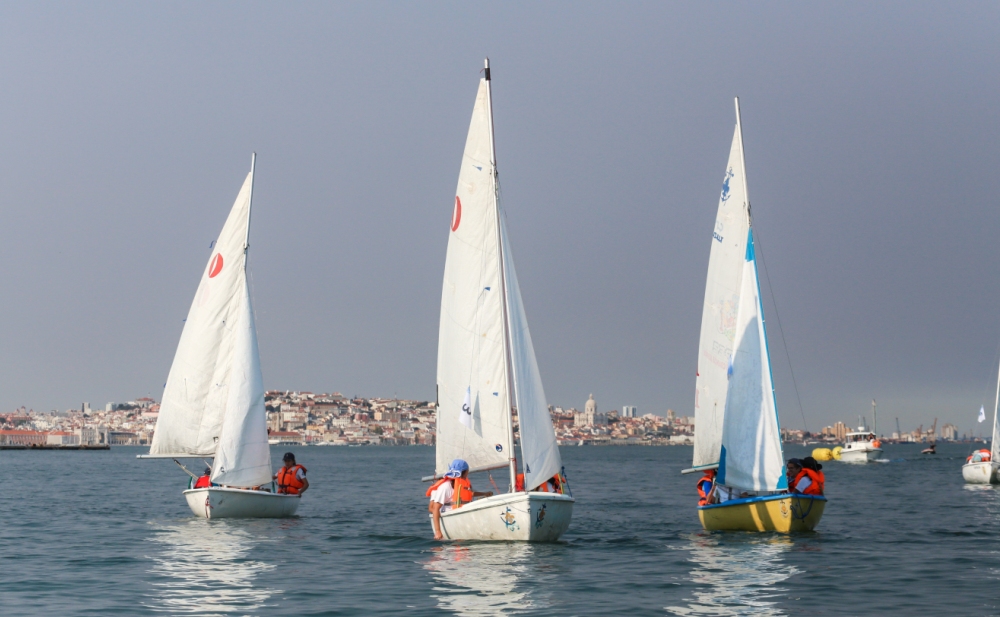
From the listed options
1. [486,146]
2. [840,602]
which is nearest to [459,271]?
[486,146]

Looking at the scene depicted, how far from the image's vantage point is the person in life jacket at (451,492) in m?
21.3

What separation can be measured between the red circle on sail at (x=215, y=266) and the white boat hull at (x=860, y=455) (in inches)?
2889

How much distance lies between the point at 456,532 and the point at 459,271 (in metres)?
5.16

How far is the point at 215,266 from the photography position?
1252 inches

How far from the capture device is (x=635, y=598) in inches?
632

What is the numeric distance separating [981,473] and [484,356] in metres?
34.8

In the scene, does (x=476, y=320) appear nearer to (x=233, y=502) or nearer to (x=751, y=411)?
(x=751, y=411)

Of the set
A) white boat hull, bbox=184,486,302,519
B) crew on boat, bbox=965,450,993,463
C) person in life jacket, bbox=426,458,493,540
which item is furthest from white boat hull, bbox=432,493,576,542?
crew on boat, bbox=965,450,993,463

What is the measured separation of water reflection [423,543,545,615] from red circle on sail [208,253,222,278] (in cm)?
1318

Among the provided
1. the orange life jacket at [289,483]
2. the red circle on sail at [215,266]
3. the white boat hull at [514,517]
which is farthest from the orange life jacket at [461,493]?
the red circle on sail at [215,266]

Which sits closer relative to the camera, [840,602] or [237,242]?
[840,602]

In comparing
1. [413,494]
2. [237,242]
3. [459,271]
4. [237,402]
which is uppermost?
[237,242]

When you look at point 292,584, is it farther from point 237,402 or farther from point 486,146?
point 237,402

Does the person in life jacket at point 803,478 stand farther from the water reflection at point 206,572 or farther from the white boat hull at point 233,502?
the white boat hull at point 233,502
